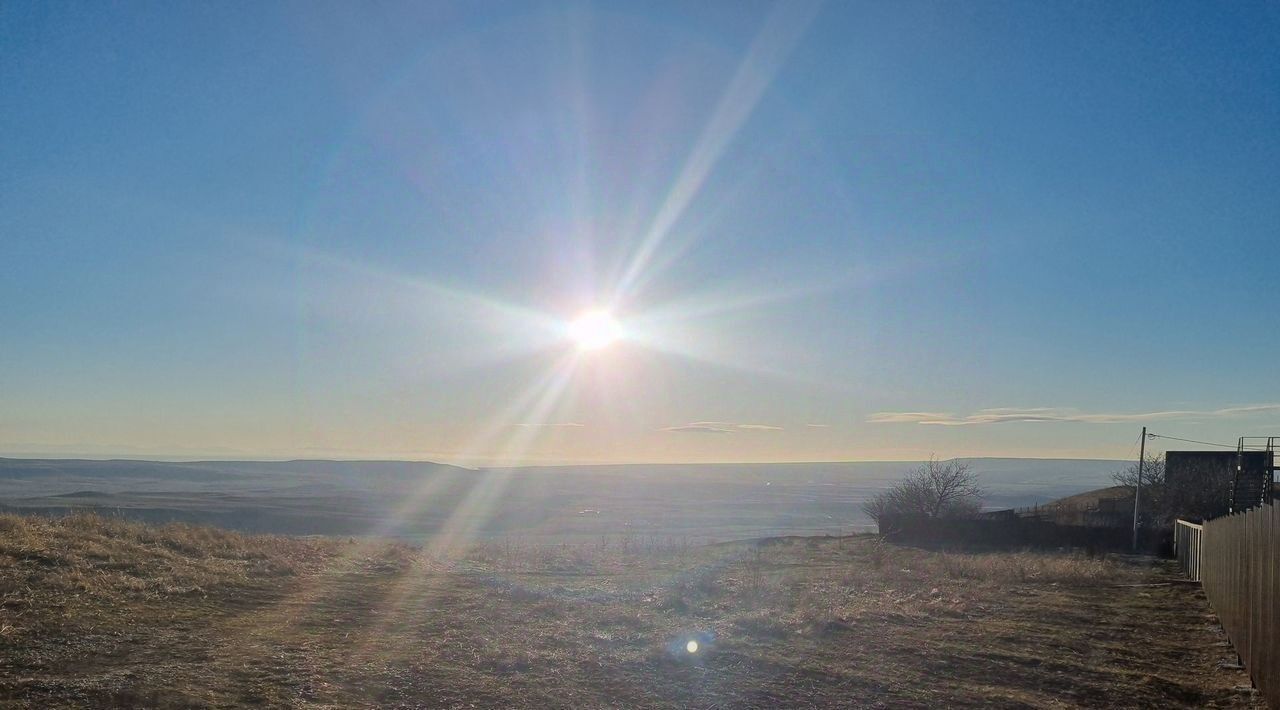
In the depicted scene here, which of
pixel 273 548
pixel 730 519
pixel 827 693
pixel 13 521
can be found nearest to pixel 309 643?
pixel 827 693

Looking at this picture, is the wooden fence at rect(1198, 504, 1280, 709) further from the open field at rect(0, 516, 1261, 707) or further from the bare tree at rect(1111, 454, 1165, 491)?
the bare tree at rect(1111, 454, 1165, 491)

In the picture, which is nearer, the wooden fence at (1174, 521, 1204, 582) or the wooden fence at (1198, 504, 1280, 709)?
the wooden fence at (1198, 504, 1280, 709)

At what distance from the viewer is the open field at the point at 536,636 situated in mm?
8781

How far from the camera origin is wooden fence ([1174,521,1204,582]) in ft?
78.0

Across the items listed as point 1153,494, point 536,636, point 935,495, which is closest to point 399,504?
point 935,495

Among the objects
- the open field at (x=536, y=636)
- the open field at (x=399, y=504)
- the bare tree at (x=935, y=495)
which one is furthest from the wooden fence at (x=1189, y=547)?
the open field at (x=399, y=504)

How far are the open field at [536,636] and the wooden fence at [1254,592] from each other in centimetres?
47

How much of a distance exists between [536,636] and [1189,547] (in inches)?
939

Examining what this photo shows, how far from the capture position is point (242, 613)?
12.5 m

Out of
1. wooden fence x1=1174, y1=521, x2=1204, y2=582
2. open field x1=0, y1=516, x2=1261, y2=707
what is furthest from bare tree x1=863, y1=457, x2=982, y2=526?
open field x1=0, y1=516, x2=1261, y2=707

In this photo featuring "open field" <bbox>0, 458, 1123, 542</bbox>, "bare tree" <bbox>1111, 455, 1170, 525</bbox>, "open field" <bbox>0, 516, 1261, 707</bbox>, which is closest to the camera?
"open field" <bbox>0, 516, 1261, 707</bbox>

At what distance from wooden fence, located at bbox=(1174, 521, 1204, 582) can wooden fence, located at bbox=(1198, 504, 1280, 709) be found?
9.70 meters

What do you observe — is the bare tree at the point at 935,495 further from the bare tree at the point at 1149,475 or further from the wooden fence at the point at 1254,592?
the wooden fence at the point at 1254,592

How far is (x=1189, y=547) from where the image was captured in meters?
27.5
